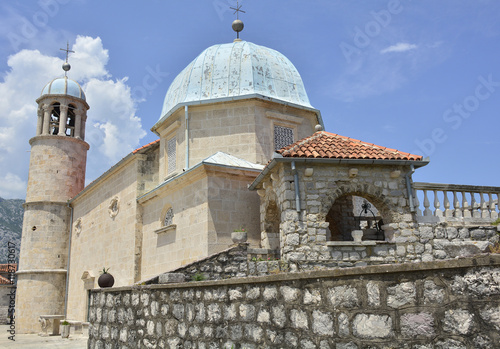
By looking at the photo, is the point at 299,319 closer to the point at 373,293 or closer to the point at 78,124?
the point at 373,293

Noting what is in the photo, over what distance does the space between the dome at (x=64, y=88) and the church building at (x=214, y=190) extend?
4428 mm

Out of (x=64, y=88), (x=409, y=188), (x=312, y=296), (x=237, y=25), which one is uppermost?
(x=64, y=88)

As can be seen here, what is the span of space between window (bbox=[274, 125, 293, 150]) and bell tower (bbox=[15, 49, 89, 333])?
14.2 metres

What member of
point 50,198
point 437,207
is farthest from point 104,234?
point 437,207

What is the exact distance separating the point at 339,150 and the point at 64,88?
64.0ft

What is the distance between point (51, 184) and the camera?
77.6 ft

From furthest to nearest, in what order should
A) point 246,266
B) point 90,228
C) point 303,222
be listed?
point 90,228 < point 246,266 < point 303,222

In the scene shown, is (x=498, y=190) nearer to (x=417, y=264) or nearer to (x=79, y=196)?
(x=417, y=264)

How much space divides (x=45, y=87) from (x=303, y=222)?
20.5 meters

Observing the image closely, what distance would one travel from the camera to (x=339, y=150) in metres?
10.3

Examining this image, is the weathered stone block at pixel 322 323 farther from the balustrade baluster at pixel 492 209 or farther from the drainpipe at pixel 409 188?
the balustrade baluster at pixel 492 209

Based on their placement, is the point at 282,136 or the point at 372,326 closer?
the point at 372,326

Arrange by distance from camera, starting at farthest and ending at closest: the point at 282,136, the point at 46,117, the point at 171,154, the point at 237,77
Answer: the point at 46,117, the point at 171,154, the point at 282,136, the point at 237,77

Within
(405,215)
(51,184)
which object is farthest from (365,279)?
(51,184)
